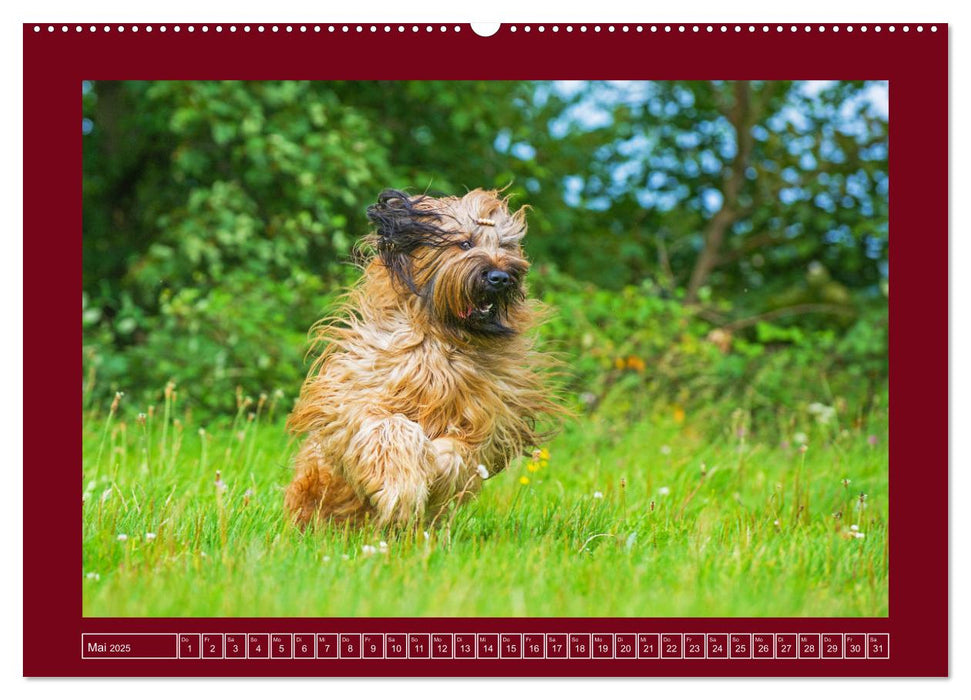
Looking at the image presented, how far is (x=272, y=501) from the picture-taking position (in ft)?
14.0

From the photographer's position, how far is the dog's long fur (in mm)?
3721

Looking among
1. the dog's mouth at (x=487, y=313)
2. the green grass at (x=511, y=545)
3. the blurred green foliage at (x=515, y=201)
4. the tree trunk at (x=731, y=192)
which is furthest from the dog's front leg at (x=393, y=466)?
the tree trunk at (x=731, y=192)

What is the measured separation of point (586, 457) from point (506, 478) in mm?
927

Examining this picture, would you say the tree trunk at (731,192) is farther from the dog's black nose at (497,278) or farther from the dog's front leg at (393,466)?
the dog's front leg at (393,466)

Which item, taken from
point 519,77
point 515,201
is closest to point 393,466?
point 519,77

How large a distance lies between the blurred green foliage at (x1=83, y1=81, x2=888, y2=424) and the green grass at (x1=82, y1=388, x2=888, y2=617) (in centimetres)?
112

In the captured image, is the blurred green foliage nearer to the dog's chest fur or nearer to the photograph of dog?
the photograph of dog

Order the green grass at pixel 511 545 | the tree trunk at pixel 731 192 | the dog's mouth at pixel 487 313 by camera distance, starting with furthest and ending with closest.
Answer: the tree trunk at pixel 731 192, the dog's mouth at pixel 487 313, the green grass at pixel 511 545

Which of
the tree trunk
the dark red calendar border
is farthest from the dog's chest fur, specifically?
the tree trunk

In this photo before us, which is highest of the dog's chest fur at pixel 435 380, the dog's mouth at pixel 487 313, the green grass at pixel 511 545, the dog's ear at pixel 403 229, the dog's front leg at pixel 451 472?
the dog's ear at pixel 403 229

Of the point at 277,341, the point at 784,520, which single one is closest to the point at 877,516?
the point at 784,520

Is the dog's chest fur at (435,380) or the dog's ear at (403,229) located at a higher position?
the dog's ear at (403,229)

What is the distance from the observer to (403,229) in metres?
3.95

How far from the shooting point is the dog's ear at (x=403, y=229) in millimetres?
3938
